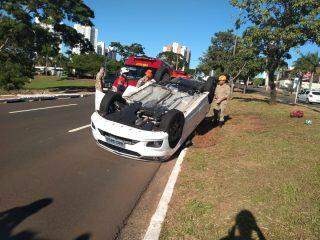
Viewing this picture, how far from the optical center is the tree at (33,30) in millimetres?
23094

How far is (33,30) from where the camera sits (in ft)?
79.4

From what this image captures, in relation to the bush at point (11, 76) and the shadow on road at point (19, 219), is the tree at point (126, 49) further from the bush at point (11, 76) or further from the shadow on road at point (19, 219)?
the shadow on road at point (19, 219)

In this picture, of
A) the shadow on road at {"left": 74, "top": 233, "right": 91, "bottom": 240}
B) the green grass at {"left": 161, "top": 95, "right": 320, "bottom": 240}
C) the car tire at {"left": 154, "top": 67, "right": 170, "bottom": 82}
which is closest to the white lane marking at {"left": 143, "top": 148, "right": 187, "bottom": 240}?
the green grass at {"left": 161, "top": 95, "right": 320, "bottom": 240}

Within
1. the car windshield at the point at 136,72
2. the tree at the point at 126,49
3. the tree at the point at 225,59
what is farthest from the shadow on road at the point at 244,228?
the tree at the point at 126,49

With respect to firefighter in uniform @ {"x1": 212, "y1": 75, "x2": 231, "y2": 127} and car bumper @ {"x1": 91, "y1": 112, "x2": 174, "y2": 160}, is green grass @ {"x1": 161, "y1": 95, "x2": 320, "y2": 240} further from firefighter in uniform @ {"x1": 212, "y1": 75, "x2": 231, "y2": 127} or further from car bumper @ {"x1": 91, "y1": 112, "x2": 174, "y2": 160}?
firefighter in uniform @ {"x1": 212, "y1": 75, "x2": 231, "y2": 127}

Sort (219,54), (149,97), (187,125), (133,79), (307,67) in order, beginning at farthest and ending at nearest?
(307,67), (219,54), (133,79), (149,97), (187,125)

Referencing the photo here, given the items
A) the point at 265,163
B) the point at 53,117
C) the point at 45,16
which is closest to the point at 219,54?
the point at 45,16

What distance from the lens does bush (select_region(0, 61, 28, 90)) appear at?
880 inches

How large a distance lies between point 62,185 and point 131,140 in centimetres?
164

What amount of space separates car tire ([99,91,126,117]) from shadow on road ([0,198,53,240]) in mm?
3152

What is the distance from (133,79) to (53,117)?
19.9 feet

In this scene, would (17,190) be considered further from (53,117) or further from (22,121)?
(53,117)

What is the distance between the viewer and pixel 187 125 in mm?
8359

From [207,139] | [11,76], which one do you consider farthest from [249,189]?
[11,76]
